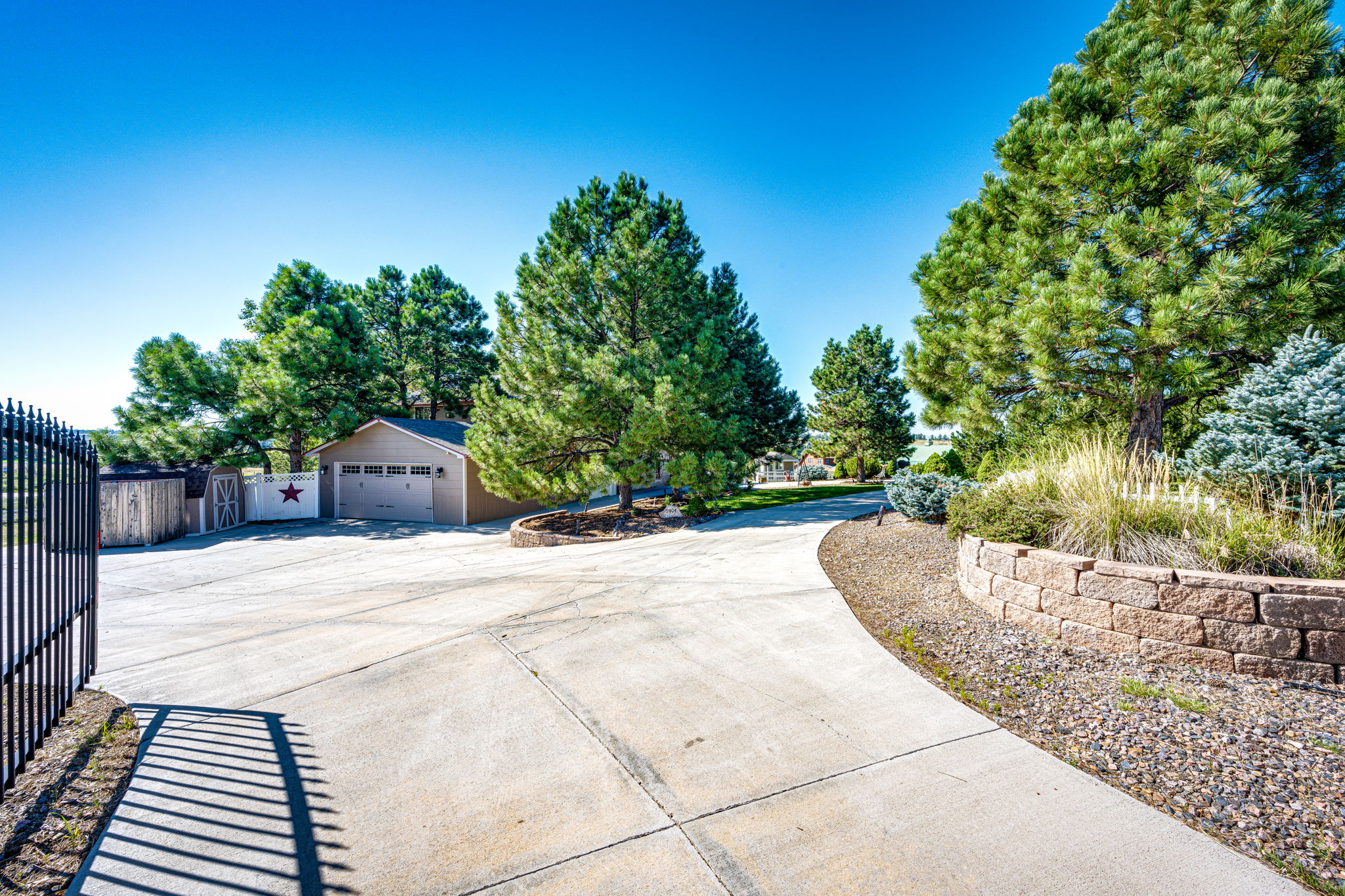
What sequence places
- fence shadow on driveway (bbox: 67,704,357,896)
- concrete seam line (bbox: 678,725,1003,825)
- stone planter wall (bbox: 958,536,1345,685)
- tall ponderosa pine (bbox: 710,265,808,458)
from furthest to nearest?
tall ponderosa pine (bbox: 710,265,808,458), stone planter wall (bbox: 958,536,1345,685), concrete seam line (bbox: 678,725,1003,825), fence shadow on driveway (bbox: 67,704,357,896)

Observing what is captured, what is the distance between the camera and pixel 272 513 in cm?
1781

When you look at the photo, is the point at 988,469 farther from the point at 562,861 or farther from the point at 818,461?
the point at 818,461

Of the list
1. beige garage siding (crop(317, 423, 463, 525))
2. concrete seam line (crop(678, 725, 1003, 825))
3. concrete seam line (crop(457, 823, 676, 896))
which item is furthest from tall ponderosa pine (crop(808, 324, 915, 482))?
concrete seam line (crop(457, 823, 676, 896))

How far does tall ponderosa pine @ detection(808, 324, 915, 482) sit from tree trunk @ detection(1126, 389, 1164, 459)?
17.1m

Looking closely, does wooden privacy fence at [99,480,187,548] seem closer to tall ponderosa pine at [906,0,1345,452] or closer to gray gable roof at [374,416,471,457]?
gray gable roof at [374,416,471,457]

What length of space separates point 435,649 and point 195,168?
10.3 meters

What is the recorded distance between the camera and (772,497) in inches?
728

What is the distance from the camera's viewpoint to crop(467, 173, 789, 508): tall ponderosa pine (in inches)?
494

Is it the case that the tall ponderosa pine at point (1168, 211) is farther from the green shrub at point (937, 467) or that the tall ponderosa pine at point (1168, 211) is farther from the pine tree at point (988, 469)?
the green shrub at point (937, 467)

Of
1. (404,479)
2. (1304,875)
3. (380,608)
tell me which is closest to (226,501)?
(404,479)

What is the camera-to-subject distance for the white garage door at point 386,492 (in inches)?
686

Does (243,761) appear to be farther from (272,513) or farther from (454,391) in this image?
(454,391)

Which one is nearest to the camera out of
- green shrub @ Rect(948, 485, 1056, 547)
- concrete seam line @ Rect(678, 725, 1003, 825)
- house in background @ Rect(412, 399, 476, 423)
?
concrete seam line @ Rect(678, 725, 1003, 825)

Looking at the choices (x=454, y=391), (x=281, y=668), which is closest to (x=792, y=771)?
(x=281, y=668)
